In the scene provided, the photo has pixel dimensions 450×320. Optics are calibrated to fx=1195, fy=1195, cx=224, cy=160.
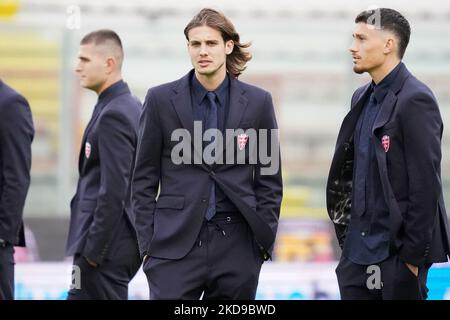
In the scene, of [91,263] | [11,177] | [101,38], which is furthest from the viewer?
[101,38]

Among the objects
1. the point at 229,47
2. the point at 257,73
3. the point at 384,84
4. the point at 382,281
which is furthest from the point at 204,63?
the point at 257,73

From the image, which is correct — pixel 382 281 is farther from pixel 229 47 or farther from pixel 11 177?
pixel 11 177

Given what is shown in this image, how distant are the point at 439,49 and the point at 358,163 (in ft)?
15.5

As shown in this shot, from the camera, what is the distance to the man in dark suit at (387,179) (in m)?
5.50

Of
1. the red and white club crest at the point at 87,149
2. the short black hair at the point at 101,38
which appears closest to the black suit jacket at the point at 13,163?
the red and white club crest at the point at 87,149

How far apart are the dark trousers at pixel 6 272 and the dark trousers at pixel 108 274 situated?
18.0 inches

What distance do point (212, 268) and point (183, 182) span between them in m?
0.43

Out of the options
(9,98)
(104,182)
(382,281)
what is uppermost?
(9,98)

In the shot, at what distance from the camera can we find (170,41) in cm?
1034

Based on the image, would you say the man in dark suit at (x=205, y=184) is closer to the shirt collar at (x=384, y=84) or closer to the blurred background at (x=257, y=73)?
the shirt collar at (x=384, y=84)

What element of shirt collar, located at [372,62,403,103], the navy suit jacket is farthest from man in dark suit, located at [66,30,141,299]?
shirt collar, located at [372,62,403,103]

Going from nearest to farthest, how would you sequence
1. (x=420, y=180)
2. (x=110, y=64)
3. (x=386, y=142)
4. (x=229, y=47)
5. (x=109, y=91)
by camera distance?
(x=420, y=180) → (x=386, y=142) → (x=229, y=47) → (x=109, y=91) → (x=110, y=64)

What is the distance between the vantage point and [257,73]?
34.4 ft

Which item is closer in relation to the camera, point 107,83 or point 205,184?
point 205,184
